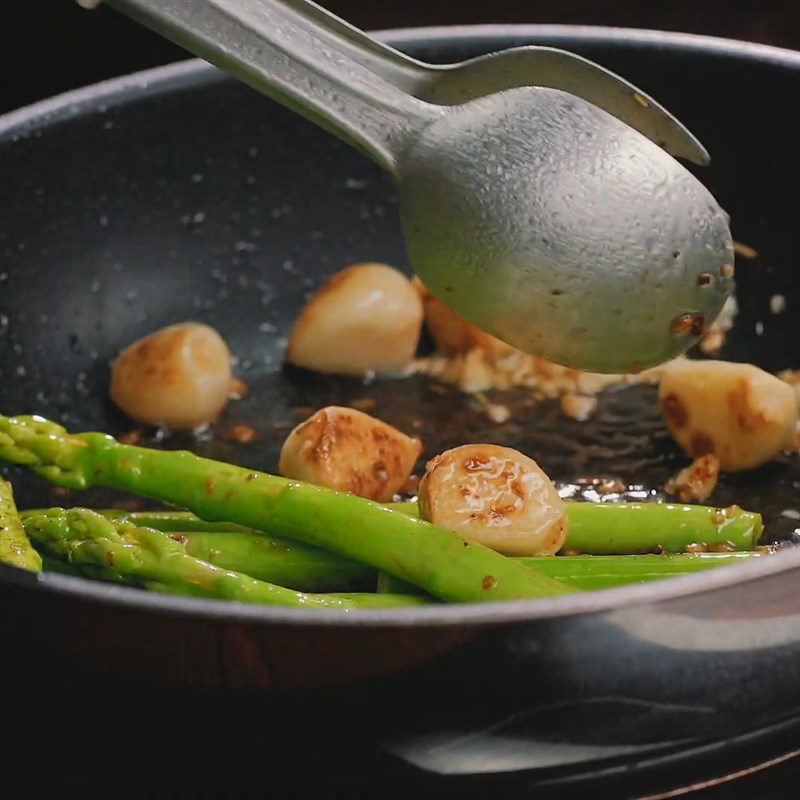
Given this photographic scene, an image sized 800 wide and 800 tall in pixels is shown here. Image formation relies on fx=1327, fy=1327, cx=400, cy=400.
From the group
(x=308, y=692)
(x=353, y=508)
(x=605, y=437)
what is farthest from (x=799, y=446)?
(x=308, y=692)

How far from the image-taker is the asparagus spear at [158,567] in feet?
2.92

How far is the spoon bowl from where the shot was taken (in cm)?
103

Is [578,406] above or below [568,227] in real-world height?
below

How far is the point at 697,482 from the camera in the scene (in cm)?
118

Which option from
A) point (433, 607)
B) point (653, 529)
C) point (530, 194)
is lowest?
point (653, 529)

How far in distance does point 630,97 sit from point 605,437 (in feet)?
1.07

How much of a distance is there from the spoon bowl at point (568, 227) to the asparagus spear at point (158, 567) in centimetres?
27

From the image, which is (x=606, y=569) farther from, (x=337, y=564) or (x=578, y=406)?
(x=578, y=406)

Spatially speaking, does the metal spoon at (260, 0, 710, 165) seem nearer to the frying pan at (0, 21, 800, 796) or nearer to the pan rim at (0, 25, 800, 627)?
the frying pan at (0, 21, 800, 796)

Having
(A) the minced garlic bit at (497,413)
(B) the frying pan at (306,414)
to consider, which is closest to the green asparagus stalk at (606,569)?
(B) the frying pan at (306,414)

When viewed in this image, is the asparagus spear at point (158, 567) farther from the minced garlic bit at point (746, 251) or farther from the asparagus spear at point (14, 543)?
the minced garlic bit at point (746, 251)

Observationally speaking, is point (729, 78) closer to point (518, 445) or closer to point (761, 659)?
point (518, 445)

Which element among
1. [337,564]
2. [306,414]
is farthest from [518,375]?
[337,564]

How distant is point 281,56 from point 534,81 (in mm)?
237
